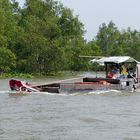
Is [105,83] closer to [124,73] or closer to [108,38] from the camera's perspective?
[124,73]

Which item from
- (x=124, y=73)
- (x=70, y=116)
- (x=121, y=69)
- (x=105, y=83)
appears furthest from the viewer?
(x=121, y=69)

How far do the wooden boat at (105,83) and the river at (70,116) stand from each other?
2.04 ft

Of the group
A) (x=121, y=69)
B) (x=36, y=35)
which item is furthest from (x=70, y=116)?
(x=36, y=35)

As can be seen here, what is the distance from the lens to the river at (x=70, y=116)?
59.9ft

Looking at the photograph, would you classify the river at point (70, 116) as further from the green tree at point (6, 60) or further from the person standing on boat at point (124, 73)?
the green tree at point (6, 60)

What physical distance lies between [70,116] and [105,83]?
12522 mm

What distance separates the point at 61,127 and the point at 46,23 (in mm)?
54206

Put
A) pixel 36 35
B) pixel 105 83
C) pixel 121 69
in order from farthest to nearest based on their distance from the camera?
pixel 36 35, pixel 121 69, pixel 105 83

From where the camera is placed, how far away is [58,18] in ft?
249

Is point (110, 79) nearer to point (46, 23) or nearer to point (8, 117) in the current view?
point (8, 117)

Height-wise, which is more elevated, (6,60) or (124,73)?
(6,60)

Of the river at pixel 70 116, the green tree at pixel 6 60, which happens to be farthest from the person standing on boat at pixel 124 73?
the green tree at pixel 6 60

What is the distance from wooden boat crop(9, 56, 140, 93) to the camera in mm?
33750

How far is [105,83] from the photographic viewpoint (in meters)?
35.2
